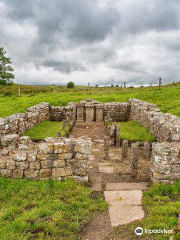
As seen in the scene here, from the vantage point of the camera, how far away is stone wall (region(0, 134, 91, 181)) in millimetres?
7078

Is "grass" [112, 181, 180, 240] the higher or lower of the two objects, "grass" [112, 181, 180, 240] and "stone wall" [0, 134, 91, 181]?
the lower

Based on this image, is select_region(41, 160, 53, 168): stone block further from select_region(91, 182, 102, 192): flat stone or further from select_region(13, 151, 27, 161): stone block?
select_region(91, 182, 102, 192): flat stone

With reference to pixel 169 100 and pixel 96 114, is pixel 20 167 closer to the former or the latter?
pixel 96 114

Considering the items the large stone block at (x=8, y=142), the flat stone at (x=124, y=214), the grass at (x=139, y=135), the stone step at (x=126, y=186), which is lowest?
the flat stone at (x=124, y=214)

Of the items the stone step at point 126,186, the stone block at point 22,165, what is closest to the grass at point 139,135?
the stone step at point 126,186

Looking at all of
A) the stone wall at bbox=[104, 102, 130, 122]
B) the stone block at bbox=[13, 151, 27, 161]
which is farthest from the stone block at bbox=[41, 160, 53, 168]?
the stone wall at bbox=[104, 102, 130, 122]

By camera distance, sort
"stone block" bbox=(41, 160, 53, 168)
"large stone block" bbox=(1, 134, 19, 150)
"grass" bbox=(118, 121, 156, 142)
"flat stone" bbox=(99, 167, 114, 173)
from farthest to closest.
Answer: "grass" bbox=(118, 121, 156, 142) → "flat stone" bbox=(99, 167, 114, 173) → "large stone block" bbox=(1, 134, 19, 150) → "stone block" bbox=(41, 160, 53, 168)

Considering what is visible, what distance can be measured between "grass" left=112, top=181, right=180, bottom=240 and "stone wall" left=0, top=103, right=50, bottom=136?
26.7 feet

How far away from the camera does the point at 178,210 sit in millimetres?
5406

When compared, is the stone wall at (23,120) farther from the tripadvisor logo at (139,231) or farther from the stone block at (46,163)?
the tripadvisor logo at (139,231)

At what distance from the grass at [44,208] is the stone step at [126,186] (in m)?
0.89

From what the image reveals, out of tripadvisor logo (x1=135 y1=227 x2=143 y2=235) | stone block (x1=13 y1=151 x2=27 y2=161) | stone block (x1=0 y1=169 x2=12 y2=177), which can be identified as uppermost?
stone block (x1=13 y1=151 x2=27 y2=161)

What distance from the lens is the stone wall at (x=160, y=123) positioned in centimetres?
922

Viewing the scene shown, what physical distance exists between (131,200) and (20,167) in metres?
3.84
